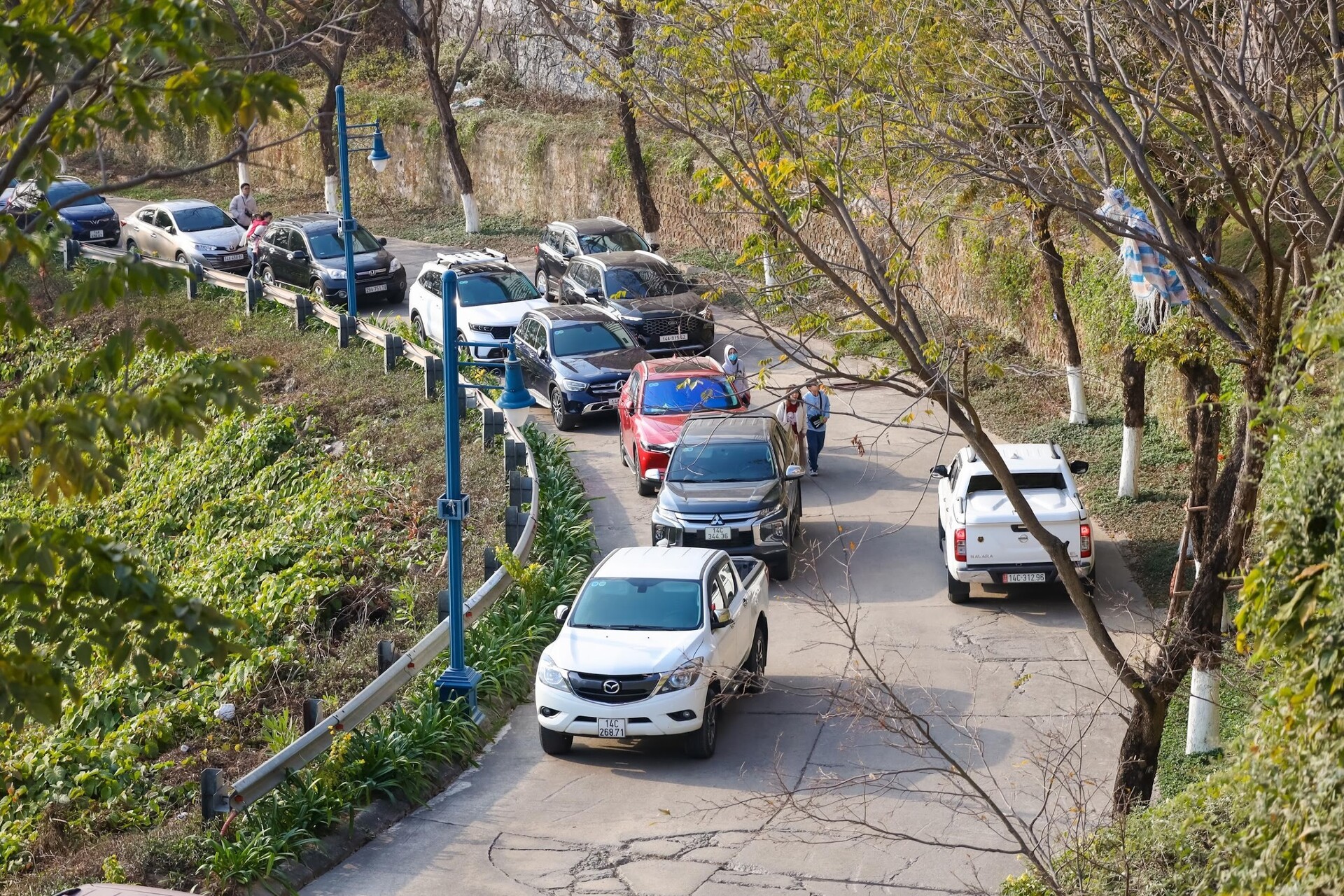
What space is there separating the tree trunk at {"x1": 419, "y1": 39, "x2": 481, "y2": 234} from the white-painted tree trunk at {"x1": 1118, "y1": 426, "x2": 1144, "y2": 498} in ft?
74.2

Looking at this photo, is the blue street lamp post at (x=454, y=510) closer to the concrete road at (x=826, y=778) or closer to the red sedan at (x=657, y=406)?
the concrete road at (x=826, y=778)

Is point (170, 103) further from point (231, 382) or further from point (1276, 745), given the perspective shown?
point (1276, 745)

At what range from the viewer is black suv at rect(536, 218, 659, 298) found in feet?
98.7

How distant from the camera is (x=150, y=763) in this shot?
1295cm

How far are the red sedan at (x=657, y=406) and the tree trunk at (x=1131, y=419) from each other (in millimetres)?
5237

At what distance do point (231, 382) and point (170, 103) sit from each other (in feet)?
4.34

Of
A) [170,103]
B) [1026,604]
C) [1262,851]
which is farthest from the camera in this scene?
[1026,604]

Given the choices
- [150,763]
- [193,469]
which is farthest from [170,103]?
[193,469]

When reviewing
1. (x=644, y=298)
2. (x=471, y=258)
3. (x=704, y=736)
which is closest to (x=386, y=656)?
(x=704, y=736)

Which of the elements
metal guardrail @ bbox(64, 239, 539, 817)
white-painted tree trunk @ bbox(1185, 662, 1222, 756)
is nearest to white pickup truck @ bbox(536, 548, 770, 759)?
metal guardrail @ bbox(64, 239, 539, 817)

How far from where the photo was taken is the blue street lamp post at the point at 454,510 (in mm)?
12672

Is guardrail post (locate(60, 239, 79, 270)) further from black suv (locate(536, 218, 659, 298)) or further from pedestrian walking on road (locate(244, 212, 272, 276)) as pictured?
black suv (locate(536, 218, 659, 298))

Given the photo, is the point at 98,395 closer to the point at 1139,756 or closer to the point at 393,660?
the point at 1139,756

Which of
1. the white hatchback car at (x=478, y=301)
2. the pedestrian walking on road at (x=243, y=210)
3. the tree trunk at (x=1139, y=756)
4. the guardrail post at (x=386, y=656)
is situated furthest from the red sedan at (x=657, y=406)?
the pedestrian walking on road at (x=243, y=210)
